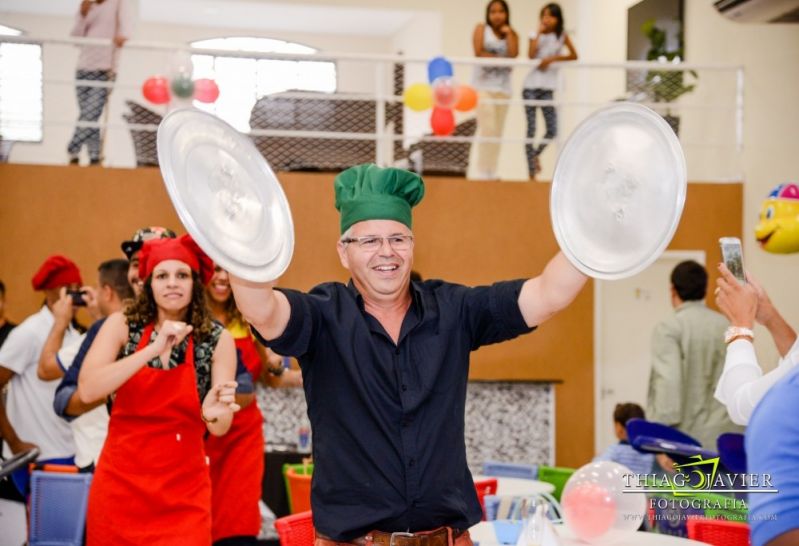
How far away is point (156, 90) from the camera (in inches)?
305

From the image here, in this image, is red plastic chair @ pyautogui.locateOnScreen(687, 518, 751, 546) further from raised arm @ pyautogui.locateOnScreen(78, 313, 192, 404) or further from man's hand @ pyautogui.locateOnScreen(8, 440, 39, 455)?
man's hand @ pyautogui.locateOnScreen(8, 440, 39, 455)

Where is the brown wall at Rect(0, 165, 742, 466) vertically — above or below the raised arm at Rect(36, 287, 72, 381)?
above

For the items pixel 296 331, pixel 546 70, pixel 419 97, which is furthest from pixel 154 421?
pixel 546 70

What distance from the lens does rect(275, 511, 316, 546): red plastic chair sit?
3543 mm

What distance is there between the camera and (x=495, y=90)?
875 cm

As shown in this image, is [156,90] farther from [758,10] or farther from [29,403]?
[758,10]

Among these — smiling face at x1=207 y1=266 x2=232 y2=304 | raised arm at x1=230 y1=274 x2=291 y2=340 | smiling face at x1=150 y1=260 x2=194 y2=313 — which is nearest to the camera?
raised arm at x1=230 y1=274 x2=291 y2=340

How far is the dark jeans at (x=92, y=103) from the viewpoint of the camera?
27.2 feet

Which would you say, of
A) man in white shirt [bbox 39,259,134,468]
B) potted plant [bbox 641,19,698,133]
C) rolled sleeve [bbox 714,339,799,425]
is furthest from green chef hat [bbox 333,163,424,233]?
potted plant [bbox 641,19,698,133]

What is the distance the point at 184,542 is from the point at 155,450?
1.04 ft

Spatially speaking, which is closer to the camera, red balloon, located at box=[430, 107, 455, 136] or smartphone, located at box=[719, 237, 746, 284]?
smartphone, located at box=[719, 237, 746, 284]

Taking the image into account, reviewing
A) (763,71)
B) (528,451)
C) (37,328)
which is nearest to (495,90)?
(763,71)

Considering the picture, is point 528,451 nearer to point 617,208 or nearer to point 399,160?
point 399,160

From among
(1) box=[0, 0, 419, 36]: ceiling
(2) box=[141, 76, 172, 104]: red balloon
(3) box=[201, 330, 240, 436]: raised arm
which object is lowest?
(3) box=[201, 330, 240, 436]: raised arm
